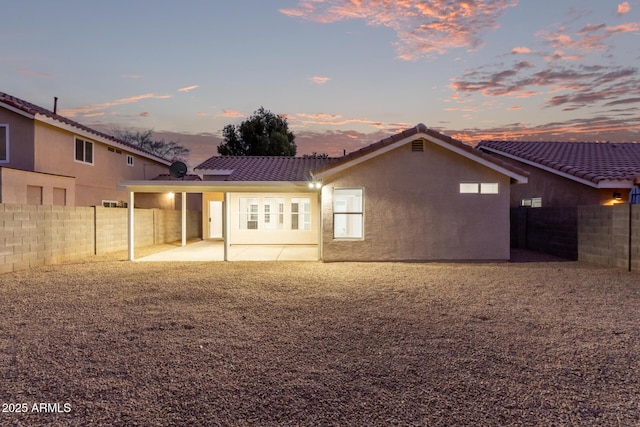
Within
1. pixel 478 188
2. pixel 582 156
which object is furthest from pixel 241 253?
pixel 582 156

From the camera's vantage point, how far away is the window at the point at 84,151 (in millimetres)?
17878

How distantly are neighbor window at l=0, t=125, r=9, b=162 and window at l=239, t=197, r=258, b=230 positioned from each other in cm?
896

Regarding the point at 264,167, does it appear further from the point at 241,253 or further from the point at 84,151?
the point at 84,151

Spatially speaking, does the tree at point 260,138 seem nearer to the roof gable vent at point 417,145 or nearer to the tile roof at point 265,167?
the tile roof at point 265,167

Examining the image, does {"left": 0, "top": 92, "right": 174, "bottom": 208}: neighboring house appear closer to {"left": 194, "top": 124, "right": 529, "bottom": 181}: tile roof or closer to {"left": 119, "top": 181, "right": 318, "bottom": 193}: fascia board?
{"left": 119, "top": 181, "right": 318, "bottom": 193}: fascia board

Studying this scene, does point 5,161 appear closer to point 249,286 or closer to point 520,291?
point 249,286

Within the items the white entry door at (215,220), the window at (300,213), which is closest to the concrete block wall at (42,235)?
the white entry door at (215,220)

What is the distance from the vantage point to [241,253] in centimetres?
1492

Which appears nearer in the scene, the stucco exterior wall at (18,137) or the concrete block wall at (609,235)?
the concrete block wall at (609,235)

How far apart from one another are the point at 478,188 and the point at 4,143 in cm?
1726

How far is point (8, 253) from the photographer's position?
34.0 feet

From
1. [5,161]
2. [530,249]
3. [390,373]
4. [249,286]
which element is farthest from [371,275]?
[5,161]

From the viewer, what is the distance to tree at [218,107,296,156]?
130ft

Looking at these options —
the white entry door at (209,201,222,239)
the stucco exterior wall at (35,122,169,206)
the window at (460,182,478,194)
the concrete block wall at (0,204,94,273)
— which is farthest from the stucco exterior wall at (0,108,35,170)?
the window at (460,182,478,194)
